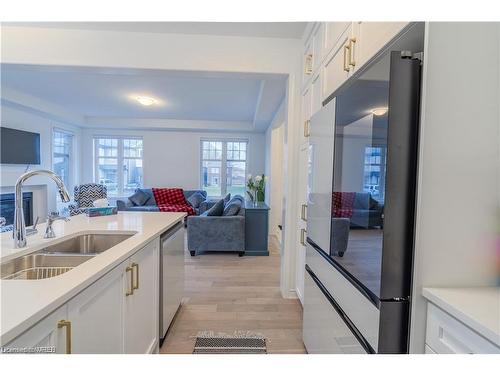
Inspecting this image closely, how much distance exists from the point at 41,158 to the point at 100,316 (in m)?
6.14

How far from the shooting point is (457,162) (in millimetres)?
844

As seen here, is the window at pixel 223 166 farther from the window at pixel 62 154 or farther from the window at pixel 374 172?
the window at pixel 374 172

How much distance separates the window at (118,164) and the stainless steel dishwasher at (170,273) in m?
5.55

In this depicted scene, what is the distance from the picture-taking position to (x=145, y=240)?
1484mm

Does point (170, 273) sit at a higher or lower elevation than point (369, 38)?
lower

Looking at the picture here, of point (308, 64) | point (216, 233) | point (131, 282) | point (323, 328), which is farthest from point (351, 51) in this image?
point (216, 233)

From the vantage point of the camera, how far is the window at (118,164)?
720cm

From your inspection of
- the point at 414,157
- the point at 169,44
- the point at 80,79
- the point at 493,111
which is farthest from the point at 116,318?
the point at 80,79

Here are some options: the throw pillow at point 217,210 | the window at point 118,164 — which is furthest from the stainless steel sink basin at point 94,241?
the window at point 118,164

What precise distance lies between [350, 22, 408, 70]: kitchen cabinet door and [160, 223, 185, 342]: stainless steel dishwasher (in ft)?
5.40

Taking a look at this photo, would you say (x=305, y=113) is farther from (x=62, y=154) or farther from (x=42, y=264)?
(x=62, y=154)

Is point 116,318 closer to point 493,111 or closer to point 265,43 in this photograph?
point 493,111
